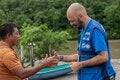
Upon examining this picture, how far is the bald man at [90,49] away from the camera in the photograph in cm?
342

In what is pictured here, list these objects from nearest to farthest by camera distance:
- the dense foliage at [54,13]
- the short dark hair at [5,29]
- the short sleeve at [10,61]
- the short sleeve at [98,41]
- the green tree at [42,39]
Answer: the short sleeve at [98,41] → the short sleeve at [10,61] → the short dark hair at [5,29] → the green tree at [42,39] → the dense foliage at [54,13]

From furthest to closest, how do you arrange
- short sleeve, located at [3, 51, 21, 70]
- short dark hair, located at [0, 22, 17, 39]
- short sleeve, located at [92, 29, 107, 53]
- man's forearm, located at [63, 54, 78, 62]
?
man's forearm, located at [63, 54, 78, 62]
short dark hair, located at [0, 22, 17, 39]
short sleeve, located at [3, 51, 21, 70]
short sleeve, located at [92, 29, 107, 53]

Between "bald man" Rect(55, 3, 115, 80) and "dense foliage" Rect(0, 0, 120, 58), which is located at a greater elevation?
"bald man" Rect(55, 3, 115, 80)

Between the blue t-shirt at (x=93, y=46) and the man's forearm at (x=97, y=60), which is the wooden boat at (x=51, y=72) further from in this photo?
the man's forearm at (x=97, y=60)

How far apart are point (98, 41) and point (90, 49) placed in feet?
0.38

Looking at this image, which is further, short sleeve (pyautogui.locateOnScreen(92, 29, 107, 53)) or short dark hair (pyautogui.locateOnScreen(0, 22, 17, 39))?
short dark hair (pyautogui.locateOnScreen(0, 22, 17, 39))

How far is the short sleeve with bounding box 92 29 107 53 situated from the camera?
134 inches

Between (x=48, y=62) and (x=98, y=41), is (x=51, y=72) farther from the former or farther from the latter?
(x=98, y=41)

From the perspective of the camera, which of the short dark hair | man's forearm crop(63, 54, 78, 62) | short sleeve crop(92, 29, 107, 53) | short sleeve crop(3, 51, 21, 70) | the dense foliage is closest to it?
short sleeve crop(92, 29, 107, 53)

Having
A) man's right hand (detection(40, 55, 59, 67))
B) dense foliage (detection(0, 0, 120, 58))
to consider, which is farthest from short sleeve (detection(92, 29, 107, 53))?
dense foliage (detection(0, 0, 120, 58))

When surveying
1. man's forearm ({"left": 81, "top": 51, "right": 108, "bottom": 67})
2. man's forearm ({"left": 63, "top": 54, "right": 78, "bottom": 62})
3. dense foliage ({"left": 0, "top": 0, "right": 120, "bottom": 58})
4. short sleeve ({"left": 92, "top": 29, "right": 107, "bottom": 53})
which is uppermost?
short sleeve ({"left": 92, "top": 29, "right": 107, "bottom": 53})

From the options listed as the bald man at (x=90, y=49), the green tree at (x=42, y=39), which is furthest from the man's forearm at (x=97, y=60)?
the green tree at (x=42, y=39)

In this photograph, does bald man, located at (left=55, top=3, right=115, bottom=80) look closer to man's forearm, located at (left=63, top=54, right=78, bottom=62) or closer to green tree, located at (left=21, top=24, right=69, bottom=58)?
man's forearm, located at (left=63, top=54, right=78, bottom=62)

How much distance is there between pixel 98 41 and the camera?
11.2ft
